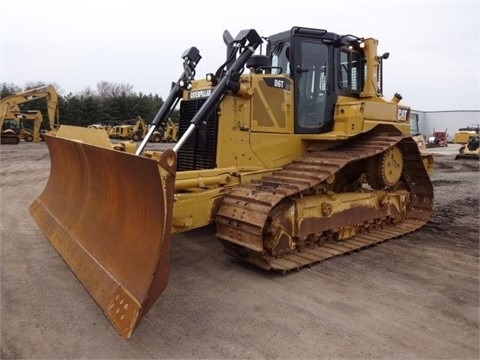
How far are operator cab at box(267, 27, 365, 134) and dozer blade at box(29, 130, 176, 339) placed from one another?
285 centimetres

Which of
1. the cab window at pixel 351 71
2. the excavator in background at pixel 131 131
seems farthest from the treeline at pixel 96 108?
the cab window at pixel 351 71

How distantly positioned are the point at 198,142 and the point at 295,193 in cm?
150

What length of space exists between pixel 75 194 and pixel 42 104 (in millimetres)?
36712

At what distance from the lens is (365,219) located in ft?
19.9

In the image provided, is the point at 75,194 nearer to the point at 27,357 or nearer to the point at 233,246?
the point at 233,246

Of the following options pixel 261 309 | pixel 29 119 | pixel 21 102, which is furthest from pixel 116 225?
pixel 29 119

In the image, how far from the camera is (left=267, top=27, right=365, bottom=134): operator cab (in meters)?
5.85

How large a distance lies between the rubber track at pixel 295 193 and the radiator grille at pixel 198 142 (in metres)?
0.62

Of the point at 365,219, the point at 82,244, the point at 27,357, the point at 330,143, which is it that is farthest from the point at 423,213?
the point at 27,357

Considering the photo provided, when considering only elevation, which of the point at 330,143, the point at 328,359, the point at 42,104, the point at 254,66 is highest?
the point at 42,104

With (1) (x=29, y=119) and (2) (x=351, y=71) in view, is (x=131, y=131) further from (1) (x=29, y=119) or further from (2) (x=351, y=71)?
(2) (x=351, y=71)

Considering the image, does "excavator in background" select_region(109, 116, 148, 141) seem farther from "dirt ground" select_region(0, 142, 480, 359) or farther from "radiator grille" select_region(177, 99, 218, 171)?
"radiator grille" select_region(177, 99, 218, 171)

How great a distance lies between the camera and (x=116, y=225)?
405cm

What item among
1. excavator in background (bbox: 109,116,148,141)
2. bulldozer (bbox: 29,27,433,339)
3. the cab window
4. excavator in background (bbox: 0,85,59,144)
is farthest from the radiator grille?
excavator in background (bbox: 109,116,148,141)
